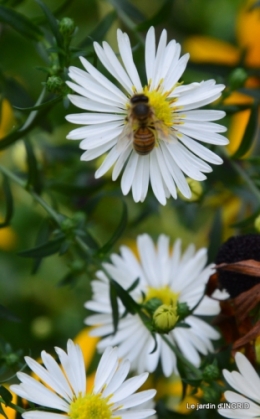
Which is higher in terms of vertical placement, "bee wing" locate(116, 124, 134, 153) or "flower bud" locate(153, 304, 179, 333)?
"bee wing" locate(116, 124, 134, 153)

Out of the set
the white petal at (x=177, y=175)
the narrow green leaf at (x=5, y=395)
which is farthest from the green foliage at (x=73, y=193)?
the white petal at (x=177, y=175)

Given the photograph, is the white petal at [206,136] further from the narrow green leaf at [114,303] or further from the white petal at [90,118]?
the narrow green leaf at [114,303]

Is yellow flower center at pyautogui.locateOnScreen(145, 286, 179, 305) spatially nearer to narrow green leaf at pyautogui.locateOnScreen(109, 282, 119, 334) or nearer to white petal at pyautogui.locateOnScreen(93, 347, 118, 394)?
narrow green leaf at pyautogui.locateOnScreen(109, 282, 119, 334)

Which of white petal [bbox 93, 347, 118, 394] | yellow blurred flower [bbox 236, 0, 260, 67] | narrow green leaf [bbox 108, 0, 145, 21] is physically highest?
yellow blurred flower [bbox 236, 0, 260, 67]

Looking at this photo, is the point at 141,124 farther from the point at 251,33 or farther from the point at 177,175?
the point at 251,33

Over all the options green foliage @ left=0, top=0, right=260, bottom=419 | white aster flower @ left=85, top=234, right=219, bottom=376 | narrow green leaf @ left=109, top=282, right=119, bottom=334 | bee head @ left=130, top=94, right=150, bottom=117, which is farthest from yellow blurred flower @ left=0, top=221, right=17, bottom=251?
bee head @ left=130, top=94, right=150, bottom=117

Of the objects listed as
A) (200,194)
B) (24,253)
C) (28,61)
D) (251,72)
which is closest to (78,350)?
(24,253)
